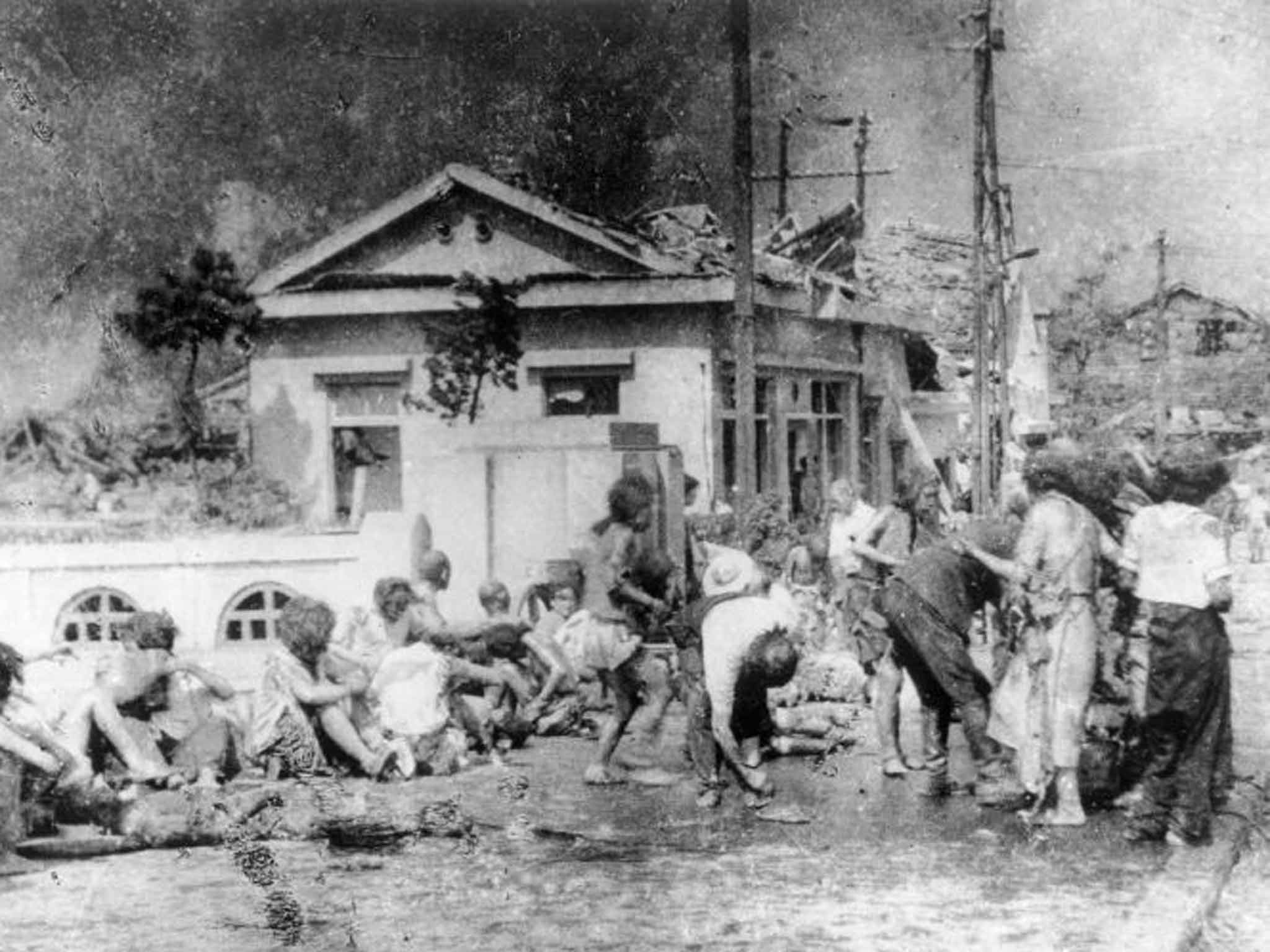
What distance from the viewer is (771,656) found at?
19.0 feet

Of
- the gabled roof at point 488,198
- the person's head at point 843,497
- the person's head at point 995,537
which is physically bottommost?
the person's head at point 995,537

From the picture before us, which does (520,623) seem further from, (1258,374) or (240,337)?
(1258,374)

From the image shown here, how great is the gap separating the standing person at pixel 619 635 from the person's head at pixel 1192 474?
256 centimetres

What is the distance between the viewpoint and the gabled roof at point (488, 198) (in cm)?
1017

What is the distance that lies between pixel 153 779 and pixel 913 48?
613 cm

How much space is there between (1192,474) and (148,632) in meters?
4.70

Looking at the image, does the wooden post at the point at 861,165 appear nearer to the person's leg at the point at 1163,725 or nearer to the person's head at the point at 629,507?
the person's head at the point at 629,507

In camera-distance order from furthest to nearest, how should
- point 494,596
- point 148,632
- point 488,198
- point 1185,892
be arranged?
point 488,198 < point 494,596 < point 148,632 < point 1185,892

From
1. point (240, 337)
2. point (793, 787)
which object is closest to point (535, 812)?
point (793, 787)

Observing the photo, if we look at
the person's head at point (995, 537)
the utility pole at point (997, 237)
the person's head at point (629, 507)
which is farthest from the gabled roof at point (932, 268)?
the person's head at point (995, 537)

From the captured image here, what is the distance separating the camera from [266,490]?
1048 centimetres

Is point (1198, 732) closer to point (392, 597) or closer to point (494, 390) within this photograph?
point (392, 597)

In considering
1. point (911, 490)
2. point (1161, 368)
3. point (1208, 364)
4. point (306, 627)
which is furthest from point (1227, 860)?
point (1208, 364)

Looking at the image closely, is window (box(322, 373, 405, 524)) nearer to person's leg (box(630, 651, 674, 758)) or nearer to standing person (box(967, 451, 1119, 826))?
person's leg (box(630, 651, 674, 758))
